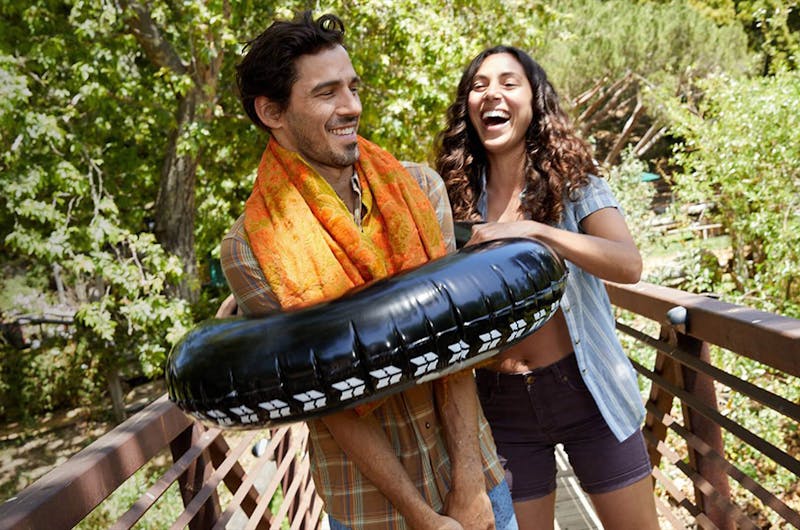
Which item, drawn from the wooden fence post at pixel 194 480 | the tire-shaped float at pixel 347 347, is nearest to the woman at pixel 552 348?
the tire-shaped float at pixel 347 347

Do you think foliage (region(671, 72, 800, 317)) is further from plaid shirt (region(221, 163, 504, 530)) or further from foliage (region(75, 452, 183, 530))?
plaid shirt (region(221, 163, 504, 530))

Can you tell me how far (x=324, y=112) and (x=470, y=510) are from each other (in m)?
0.74

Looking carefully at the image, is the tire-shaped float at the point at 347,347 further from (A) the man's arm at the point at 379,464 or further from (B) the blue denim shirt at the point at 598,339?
(B) the blue denim shirt at the point at 598,339

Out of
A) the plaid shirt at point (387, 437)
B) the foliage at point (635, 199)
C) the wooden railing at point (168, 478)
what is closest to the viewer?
the wooden railing at point (168, 478)

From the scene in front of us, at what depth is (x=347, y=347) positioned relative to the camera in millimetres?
1049

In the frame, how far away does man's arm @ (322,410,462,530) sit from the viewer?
120 cm

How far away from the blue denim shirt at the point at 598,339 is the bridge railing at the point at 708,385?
260 millimetres

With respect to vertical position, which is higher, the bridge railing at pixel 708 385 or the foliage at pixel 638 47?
the foliage at pixel 638 47

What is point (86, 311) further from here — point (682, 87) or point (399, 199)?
point (682, 87)

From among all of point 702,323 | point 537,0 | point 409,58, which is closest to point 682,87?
point 537,0

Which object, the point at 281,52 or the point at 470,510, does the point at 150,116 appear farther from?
the point at 470,510

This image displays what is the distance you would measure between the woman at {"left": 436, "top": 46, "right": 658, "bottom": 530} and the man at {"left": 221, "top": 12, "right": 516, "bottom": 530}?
→ 366mm

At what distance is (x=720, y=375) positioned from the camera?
1.87 metres

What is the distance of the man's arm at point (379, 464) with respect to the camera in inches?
47.2
